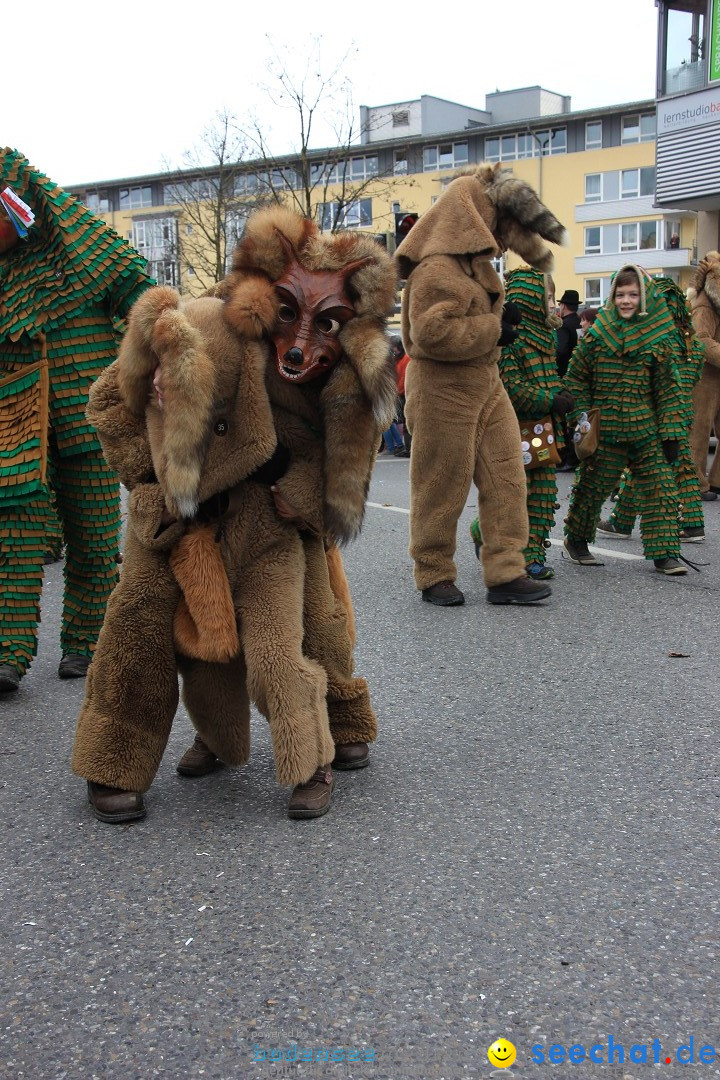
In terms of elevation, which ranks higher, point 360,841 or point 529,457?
point 529,457

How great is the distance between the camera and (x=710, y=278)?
10461 mm

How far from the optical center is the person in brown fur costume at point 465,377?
6113 millimetres

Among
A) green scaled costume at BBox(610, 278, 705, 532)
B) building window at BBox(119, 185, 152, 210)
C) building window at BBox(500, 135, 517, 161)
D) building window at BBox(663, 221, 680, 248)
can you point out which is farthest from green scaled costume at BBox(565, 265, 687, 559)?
building window at BBox(119, 185, 152, 210)

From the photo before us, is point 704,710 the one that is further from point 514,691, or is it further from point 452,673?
point 452,673

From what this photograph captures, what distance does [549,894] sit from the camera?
281 centimetres

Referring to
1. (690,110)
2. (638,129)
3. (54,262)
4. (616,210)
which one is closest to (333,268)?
(54,262)

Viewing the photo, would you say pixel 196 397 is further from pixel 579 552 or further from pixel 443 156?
pixel 443 156

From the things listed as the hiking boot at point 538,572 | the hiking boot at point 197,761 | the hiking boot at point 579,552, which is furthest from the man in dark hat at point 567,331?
the hiking boot at point 197,761

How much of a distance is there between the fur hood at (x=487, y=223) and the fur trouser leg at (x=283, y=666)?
322 cm

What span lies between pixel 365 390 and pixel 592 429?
4.15 meters

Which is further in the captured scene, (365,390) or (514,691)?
(514,691)

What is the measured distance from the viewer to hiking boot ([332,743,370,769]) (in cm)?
372

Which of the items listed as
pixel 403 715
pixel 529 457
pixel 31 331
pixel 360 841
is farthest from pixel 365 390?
pixel 529 457

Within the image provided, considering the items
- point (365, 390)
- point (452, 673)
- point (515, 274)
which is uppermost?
point (515, 274)
